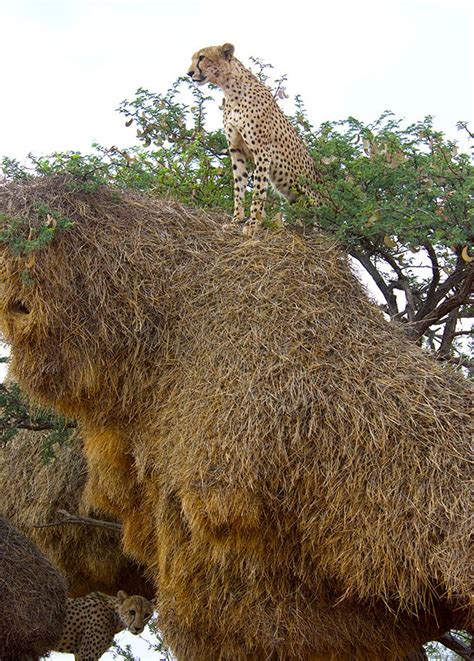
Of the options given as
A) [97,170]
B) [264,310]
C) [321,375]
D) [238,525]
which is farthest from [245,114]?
[238,525]

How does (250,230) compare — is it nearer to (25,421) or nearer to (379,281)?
(379,281)

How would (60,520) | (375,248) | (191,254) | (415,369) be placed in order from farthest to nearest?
1. (60,520)
2. (375,248)
3. (191,254)
4. (415,369)

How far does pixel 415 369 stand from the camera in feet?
35.3

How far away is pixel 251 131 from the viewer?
1269 centimetres

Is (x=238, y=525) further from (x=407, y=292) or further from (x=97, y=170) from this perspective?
(x=407, y=292)

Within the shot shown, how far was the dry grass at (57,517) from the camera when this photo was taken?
15.2 meters

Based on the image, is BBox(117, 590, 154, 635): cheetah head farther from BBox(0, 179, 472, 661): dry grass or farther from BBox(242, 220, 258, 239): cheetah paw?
BBox(242, 220, 258, 239): cheetah paw

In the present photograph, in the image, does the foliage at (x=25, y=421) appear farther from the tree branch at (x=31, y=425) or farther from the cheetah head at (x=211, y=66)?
the cheetah head at (x=211, y=66)

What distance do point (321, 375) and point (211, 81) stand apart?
4571mm

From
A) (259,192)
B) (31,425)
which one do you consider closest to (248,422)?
(259,192)

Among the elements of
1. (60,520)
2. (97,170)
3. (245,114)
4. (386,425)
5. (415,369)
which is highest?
(245,114)

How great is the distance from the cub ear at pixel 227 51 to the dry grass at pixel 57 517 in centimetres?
566

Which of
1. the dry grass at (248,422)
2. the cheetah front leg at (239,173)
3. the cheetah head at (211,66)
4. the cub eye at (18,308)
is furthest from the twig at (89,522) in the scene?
the cheetah head at (211,66)

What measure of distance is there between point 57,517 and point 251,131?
632cm
